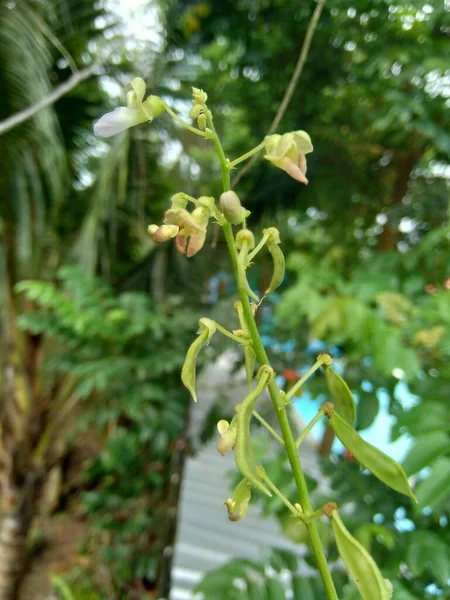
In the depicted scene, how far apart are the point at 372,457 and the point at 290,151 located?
0.15 m

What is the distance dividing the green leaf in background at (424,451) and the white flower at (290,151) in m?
0.35

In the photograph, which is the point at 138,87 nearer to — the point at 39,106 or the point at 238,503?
the point at 238,503

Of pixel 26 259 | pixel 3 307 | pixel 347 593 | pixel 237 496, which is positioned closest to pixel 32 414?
pixel 3 307

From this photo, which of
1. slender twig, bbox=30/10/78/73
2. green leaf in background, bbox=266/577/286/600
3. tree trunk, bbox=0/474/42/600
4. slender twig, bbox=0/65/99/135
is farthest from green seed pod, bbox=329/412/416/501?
tree trunk, bbox=0/474/42/600

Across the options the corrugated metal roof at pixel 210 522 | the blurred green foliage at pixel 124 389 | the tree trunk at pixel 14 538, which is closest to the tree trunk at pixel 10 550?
the tree trunk at pixel 14 538

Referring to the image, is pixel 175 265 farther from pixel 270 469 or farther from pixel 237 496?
pixel 237 496

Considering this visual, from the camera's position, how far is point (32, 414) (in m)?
1.37

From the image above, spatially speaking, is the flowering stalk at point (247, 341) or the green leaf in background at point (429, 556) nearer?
the flowering stalk at point (247, 341)

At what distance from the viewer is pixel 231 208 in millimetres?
185

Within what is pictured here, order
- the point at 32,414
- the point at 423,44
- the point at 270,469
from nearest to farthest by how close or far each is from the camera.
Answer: the point at 270,469 < the point at 423,44 < the point at 32,414

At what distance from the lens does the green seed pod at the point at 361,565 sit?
195mm

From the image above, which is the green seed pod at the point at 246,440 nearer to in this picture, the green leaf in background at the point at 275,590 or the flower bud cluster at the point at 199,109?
the flower bud cluster at the point at 199,109

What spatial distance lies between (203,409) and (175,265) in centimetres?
41

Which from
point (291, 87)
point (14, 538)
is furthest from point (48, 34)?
point (14, 538)
